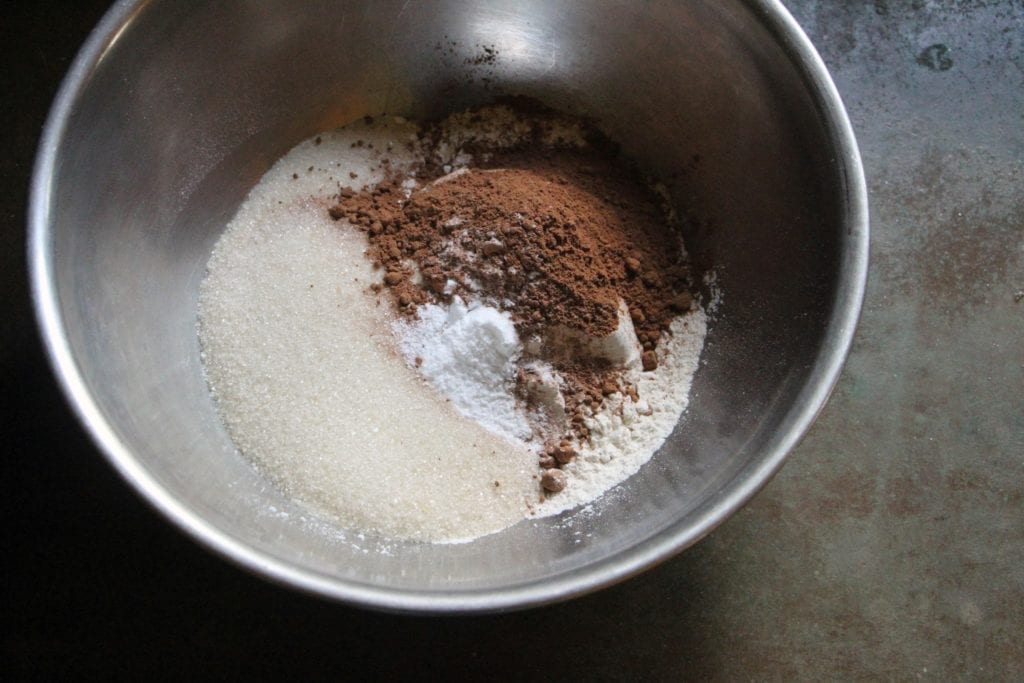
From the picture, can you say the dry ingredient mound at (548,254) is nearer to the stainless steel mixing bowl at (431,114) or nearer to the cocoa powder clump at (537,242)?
the cocoa powder clump at (537,242)

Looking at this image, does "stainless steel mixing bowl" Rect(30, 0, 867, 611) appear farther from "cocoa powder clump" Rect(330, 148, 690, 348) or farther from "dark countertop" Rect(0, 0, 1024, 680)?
"dark countertop" Rect(0, 0, 1024, 680)

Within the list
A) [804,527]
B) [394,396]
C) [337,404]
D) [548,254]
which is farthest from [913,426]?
[337,404]

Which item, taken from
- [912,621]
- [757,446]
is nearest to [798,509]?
[912,621]

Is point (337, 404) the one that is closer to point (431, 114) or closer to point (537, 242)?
point (537, 242)

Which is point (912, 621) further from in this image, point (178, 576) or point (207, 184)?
point (207, 184)

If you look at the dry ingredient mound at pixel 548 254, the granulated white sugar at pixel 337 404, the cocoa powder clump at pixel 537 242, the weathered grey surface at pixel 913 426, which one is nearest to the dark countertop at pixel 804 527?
the weathered grey surface at pixel 913 426
